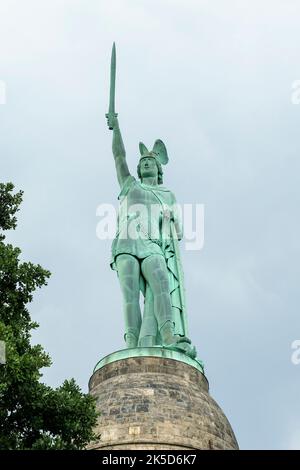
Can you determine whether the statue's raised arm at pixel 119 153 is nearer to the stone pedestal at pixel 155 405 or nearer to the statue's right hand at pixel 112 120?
the statue's right hand at pixel 112 120

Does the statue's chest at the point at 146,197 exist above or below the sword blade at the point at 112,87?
below

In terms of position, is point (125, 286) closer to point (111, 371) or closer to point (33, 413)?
point (111, 371)

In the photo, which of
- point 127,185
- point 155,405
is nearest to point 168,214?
point 127,185

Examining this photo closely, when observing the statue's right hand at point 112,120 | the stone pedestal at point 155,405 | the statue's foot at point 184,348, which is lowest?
the stone pedestal at point 155,405

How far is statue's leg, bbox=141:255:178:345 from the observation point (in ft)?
58.1

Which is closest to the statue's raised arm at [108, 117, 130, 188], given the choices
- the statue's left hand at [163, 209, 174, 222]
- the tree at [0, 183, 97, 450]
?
the statue's left hand at [163, 209, 174, 222]

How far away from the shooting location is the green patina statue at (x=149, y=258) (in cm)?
1806

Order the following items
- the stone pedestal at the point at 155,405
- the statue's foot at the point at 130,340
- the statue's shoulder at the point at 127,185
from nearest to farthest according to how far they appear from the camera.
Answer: the stone pedestal at the point at 155,405 → the statue's foot at the point at 130,340 → the statue's shoulder at the point at 127,185

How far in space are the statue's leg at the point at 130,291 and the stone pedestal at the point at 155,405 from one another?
1514 mm

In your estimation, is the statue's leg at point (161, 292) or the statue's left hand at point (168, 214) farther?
the statue's left hand at point (168, 214)

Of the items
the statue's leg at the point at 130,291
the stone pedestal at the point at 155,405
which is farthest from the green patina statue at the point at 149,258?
the stone pedestal at the point at 155,405
